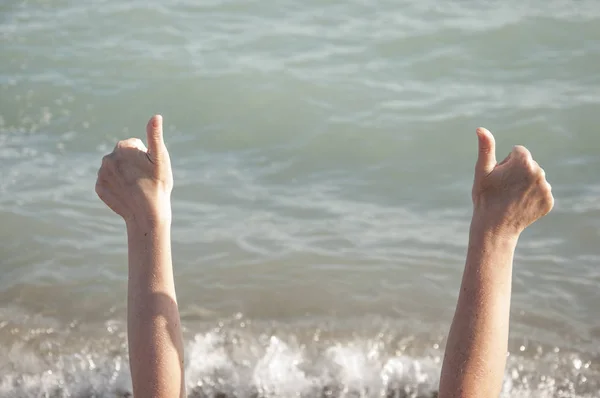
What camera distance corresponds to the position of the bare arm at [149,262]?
2.55 m

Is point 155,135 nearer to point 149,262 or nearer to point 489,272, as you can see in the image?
point 149,262

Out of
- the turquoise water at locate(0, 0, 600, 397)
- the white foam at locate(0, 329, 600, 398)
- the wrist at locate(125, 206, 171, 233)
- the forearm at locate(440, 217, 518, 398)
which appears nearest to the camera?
the forearm at locate(440, 217, 518, 398)

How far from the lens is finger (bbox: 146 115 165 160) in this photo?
2682 mm

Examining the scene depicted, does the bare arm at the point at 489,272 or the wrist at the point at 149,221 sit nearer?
the bare arm at the point at 489,272

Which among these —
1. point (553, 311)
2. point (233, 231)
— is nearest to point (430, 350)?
point (553, 311)

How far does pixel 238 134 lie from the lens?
216 inches

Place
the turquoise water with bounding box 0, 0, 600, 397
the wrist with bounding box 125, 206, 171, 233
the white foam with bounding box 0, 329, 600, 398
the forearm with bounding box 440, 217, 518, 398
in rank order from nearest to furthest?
1. the forearm with bounding box 440, 217, 518, 398
2. the wrist with bounding box 125, 206, 171, 233
3. the white foam with bounding box 0, 329, 600, 398
4. the turquoise water with bounding box 0, 0, 600, 397

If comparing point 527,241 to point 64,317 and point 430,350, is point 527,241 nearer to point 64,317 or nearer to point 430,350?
point 430,350

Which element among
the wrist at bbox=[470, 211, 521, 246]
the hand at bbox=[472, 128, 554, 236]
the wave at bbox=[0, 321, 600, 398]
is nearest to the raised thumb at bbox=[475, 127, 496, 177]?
the hand at bbox=[472, 128, 554, 236]

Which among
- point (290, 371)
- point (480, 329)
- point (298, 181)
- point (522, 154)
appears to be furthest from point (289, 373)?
point (298, 181)

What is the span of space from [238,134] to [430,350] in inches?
98.2

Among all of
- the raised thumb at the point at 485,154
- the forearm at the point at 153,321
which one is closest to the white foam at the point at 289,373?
the forearm at the point at 153,321

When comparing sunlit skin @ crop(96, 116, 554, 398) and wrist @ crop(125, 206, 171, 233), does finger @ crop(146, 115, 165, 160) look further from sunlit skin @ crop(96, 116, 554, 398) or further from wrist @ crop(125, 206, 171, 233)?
wrist @ crop(125, 206, 171, 233)

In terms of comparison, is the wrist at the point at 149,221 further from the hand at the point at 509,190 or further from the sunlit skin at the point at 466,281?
the hand at the point at 509,190
